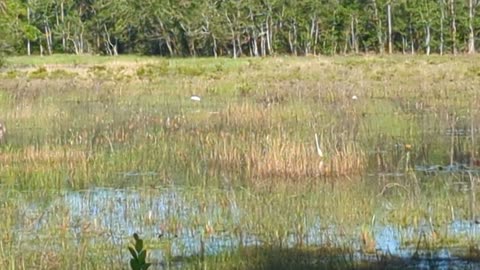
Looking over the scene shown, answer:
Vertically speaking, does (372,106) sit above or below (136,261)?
below

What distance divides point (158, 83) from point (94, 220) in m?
24.8

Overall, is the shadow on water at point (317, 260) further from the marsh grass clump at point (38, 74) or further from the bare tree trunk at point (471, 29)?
the bare tree trunk at point (471, 29)

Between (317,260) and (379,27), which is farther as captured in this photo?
(379,27)

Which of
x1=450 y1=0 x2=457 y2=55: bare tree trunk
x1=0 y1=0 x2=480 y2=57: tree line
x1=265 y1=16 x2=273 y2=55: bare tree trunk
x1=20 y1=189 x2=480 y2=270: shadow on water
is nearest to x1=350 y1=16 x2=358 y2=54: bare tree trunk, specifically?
x1=0 y1=0 x2=480 y2=57: tree line

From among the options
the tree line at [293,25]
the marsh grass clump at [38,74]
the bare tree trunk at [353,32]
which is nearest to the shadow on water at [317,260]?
the marsh grass clump at [38,74]

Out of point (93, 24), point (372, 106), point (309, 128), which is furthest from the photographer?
point (93, 24)

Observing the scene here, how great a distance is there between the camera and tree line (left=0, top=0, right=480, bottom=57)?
69.8 meters

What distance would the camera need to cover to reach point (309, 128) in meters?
18.3

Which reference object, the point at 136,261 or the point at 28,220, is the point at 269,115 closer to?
the point at 28,220

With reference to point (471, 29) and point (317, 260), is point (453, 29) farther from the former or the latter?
point (317, 260)

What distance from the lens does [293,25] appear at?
74.6m

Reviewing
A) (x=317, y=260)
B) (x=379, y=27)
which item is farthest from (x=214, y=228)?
(x=379, y=27)

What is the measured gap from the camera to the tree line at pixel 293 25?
69.8 m

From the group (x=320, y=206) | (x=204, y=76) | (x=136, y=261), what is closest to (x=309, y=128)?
(x=320, y=206)
